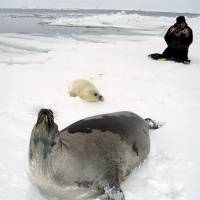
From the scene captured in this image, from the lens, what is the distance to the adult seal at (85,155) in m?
2.12

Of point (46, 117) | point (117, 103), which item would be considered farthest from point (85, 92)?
point (46, 117)

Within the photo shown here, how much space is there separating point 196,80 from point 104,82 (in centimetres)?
142

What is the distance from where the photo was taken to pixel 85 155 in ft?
7.79

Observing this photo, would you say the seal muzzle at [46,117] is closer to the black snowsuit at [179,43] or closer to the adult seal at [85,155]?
the adult seal at [85,155]

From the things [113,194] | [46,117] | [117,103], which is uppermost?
[46,117]

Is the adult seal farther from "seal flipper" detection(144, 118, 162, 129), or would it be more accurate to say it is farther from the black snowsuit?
the black snowsuit

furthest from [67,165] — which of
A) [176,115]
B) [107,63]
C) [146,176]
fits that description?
[107,63]

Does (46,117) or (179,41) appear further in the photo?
(179,41)

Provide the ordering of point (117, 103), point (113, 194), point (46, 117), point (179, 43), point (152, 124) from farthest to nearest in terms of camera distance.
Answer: point (179, 43)
point (117, 103)
point (152, 124)
point (113, 194)
point (46, 117)

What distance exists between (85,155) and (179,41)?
528 centimetres

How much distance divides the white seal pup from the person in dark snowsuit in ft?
9.70

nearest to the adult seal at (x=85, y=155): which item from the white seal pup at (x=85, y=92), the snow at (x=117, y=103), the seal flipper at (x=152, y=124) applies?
the snow at (x=117, y=103)

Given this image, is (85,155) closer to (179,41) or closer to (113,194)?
(113,194)

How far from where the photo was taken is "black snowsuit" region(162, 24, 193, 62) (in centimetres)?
715
